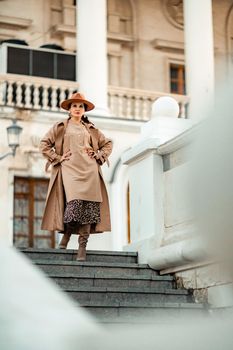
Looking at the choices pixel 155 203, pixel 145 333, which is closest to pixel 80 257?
pixel 155 203

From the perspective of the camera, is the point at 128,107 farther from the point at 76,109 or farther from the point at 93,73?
the point at 76,109

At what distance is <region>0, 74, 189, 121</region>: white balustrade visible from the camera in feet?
66.3

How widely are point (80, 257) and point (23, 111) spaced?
11854 mm

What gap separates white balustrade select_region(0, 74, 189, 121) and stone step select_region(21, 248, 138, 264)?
11274mm

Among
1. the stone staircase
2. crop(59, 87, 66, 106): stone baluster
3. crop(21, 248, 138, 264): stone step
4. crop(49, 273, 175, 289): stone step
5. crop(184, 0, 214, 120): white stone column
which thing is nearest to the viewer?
the stone staircase

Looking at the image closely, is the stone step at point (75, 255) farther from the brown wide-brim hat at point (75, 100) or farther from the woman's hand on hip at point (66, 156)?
the brown wide-brim hat at point (75, 100)

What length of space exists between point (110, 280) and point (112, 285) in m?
0.04

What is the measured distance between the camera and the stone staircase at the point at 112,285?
6992 millimetres

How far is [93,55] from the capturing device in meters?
20.6

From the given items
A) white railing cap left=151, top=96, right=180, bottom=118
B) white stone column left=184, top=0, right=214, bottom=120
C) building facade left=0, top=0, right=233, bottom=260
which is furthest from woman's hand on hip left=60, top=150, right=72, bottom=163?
white stone column left=184, top=0, right=214, bottom=120

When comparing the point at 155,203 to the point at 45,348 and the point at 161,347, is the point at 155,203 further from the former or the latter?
the point at 161,347

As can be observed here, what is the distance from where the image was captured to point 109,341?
2.56m

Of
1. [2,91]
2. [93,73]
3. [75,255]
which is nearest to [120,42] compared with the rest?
[93,73]

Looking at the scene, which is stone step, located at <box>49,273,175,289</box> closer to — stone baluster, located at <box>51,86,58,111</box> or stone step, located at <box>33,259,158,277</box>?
stone step, located at <box>33,259,158,277</box>
